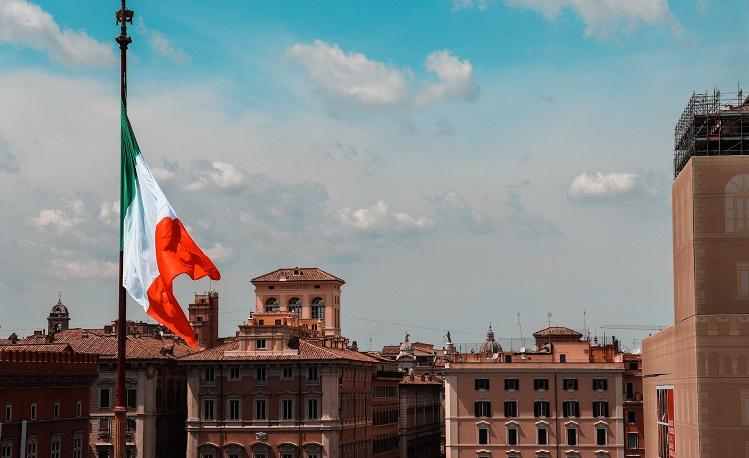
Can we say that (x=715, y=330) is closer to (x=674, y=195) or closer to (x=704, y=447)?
(x=704, y=447)

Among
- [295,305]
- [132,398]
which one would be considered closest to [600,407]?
[132,398]

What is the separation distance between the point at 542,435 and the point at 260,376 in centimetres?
2296

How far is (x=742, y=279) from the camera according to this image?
5688cm

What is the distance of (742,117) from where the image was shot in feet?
190

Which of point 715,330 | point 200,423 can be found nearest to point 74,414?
point 200,423

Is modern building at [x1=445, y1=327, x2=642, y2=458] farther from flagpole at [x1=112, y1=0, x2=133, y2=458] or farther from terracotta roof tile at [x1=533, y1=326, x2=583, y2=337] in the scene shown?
flagpole at [x1=112, y1=0, x2=133, y2=458]

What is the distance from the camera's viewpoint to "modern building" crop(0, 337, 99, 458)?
234ft

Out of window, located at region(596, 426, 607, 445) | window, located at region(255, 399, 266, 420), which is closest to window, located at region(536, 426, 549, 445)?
window, located at region(596, 426, 607, 445)

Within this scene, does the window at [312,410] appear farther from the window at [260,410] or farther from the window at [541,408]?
the window at [541,408]

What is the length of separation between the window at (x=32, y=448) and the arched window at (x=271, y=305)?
2569 inches

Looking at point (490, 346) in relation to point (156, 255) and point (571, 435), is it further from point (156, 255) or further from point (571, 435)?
point (156, 255)

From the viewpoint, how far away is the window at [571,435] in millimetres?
100188

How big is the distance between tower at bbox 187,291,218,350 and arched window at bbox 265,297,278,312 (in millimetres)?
9149

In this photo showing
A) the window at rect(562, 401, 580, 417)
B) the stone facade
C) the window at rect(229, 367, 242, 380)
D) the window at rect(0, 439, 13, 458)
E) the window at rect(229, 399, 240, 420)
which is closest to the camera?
the stone facade
